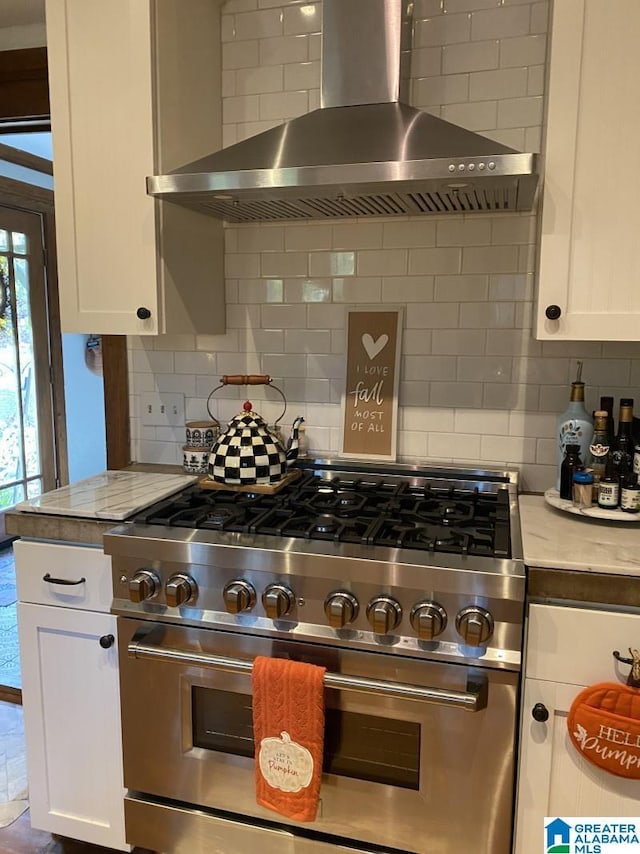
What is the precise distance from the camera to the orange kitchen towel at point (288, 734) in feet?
4.76

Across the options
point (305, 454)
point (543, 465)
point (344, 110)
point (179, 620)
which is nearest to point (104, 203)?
point (344, 110)

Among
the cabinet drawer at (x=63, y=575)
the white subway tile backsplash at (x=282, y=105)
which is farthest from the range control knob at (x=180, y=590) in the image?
the white subway tile backsplash at (x=282, y=105)

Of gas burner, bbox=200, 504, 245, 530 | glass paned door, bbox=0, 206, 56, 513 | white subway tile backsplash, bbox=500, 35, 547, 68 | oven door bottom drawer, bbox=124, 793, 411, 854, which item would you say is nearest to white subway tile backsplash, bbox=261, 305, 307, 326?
gas burner, bbox=200, 504, 245, 530

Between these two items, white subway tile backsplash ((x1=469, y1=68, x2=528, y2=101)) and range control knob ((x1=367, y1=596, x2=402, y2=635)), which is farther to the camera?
white subway tile backsplash ((x1=469, y1=68, x2=528, y2=101))

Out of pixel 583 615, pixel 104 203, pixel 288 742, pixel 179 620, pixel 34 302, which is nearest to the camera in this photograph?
pixel 583 615

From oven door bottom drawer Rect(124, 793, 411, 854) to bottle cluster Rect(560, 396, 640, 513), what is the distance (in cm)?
96

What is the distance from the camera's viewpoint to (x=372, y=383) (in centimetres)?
212

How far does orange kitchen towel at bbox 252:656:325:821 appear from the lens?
1.45 m

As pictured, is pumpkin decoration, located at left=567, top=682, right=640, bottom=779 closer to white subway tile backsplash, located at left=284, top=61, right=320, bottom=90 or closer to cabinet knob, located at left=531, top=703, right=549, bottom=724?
cabinet knob, located at left=531, top=703, right=549, bottom=724

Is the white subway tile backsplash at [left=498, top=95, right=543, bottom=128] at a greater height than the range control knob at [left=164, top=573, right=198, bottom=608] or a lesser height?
greater

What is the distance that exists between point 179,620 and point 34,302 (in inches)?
132

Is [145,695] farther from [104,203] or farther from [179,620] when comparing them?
[104,203]

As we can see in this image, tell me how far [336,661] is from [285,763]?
26 centimetres

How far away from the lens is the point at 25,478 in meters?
4.31
